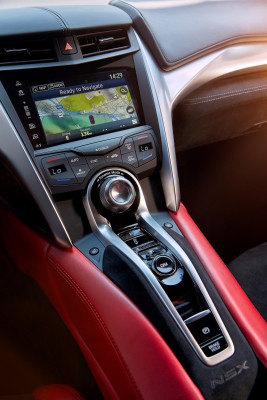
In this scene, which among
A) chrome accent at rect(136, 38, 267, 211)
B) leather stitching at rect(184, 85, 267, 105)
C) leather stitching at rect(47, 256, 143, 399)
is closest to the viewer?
leather stitching at rect(47, 256, 143, 399)

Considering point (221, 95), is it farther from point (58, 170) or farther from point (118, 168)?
point (58, 170)

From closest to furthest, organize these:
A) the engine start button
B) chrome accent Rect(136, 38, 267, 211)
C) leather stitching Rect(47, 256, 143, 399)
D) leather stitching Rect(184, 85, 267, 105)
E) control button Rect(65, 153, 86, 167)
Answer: leather stitching Rect(47, 256, 143, 399)
the engine start button
control button Rect(65, 153, 86, 167)
chrome accent Rect(136, 38, 267, 211)
leather stitching Rect(184, 85, 267, 105)

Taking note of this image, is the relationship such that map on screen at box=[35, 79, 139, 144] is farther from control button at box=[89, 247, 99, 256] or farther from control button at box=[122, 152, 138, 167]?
control button at box=[89, 247, 99, 256]

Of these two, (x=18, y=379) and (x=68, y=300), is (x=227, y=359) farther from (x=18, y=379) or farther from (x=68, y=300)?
(x=18, y=379)

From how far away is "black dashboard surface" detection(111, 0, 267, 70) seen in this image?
1.19 m

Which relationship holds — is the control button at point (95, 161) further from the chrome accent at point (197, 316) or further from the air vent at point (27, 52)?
the chrome accent at point (197, 316)

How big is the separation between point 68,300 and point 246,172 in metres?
1.25

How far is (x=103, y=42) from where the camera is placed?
1085 mm

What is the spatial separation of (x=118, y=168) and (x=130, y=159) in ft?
0.14

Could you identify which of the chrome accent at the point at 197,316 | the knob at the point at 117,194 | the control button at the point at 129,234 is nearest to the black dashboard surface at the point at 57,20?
the knob at the point at 117,194

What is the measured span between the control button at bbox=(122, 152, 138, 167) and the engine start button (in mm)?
269

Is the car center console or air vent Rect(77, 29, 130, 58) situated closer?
the car center console

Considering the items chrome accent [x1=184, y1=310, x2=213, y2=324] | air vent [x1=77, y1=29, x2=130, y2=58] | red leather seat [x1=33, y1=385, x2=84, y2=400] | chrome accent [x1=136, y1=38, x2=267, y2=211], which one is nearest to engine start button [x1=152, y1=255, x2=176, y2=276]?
chrome accent [x1=184, y1=310, x2=213, y2=324]

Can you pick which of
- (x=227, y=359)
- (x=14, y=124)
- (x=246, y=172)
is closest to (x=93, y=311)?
(x=227, y=359)
